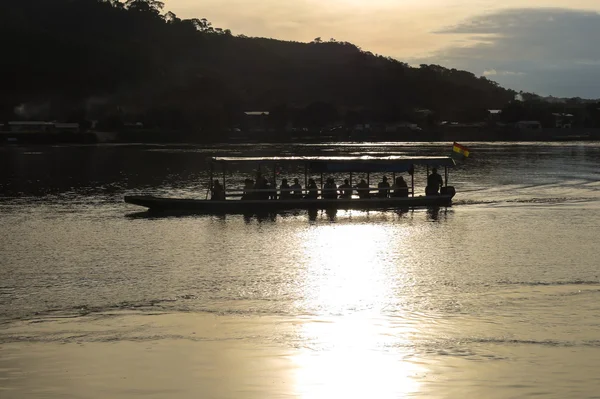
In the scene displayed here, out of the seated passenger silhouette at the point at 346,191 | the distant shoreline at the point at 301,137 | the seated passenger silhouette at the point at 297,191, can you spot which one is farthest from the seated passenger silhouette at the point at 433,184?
the distant shoreline at the point at 301,137

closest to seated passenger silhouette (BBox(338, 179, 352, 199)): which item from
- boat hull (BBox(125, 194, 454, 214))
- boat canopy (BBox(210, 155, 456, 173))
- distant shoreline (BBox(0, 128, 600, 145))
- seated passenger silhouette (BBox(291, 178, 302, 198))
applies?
boat hull (BBox(125, 194, 454, 214))

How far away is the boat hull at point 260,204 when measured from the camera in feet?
137

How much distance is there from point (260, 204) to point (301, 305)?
20773mm

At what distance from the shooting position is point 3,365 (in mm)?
16406

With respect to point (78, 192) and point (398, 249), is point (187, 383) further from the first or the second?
point (78, 192)

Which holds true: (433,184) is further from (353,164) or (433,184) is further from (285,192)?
(285,192)

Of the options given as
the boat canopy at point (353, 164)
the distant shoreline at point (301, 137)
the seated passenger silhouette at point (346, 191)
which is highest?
the distant shoreline at point (301, 137)

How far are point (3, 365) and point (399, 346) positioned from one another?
836 cm

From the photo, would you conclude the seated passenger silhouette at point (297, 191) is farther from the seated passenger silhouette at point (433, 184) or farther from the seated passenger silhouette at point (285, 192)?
the seated passenger silhouette at point (433, 184)

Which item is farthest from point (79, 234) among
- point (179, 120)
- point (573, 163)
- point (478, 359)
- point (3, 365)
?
point (179, 120)

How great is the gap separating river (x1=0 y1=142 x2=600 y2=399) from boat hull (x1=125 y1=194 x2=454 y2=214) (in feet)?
2.22

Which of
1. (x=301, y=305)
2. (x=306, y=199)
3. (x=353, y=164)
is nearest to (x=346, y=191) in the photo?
(x=353, y=164)

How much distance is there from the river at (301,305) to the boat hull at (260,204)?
0.68m

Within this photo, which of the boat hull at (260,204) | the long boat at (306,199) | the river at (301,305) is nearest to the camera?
the river at (301,305)
